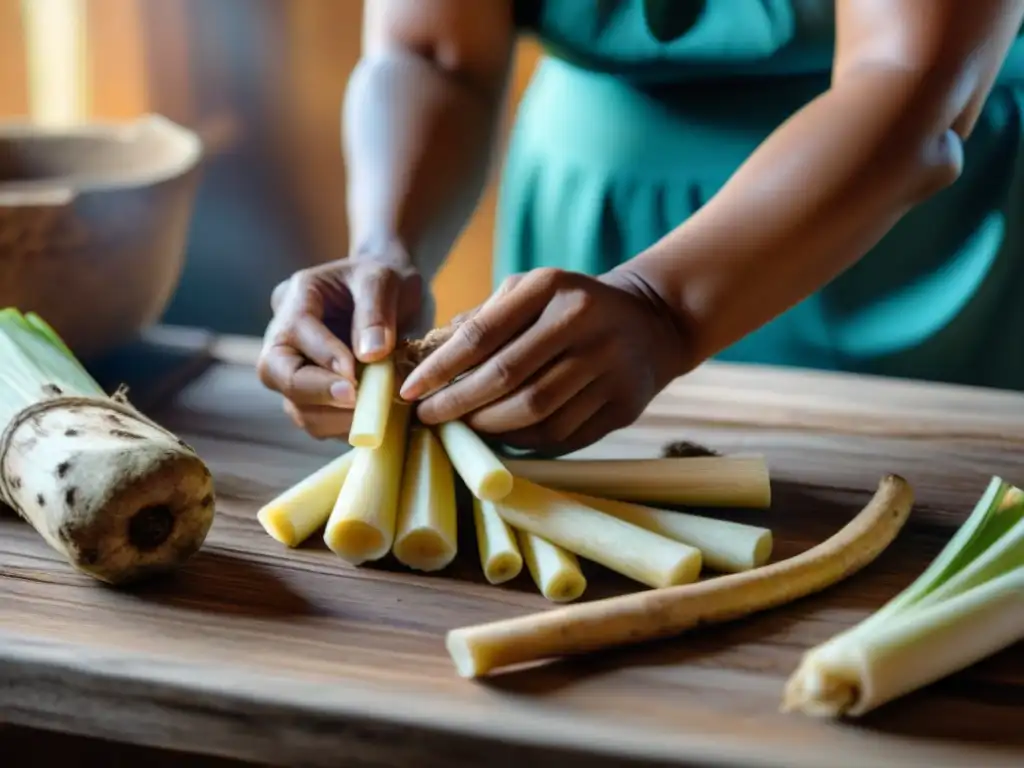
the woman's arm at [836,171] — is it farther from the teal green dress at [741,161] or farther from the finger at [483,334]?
the teal green dress at [741,161]

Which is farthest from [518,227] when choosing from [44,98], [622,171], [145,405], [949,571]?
[44,98]

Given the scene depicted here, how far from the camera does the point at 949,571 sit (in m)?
0.64

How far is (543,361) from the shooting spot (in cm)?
76

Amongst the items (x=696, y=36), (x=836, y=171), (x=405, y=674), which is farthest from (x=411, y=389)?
(x=696, y=36)

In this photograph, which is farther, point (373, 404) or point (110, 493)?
point (373, 404)

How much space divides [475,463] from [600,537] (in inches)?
3.9

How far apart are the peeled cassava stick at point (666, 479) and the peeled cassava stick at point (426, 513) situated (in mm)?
57

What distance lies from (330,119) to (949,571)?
5.19 feet

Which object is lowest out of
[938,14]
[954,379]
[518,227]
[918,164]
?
[954,379]

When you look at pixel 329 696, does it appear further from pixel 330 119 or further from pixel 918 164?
pixel 330 119

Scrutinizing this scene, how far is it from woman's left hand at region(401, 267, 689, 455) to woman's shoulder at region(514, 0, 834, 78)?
0.35 m

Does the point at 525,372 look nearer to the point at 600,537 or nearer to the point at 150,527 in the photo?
the point at 600,537

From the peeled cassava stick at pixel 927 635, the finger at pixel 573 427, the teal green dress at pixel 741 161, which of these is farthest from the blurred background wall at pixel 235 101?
the peeled cassava stick at pixel 927 635

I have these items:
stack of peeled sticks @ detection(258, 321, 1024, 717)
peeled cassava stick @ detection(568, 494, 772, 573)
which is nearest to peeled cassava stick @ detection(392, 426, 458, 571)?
stack of peeled sticks @ detection(258, 321, 1024, 717)
